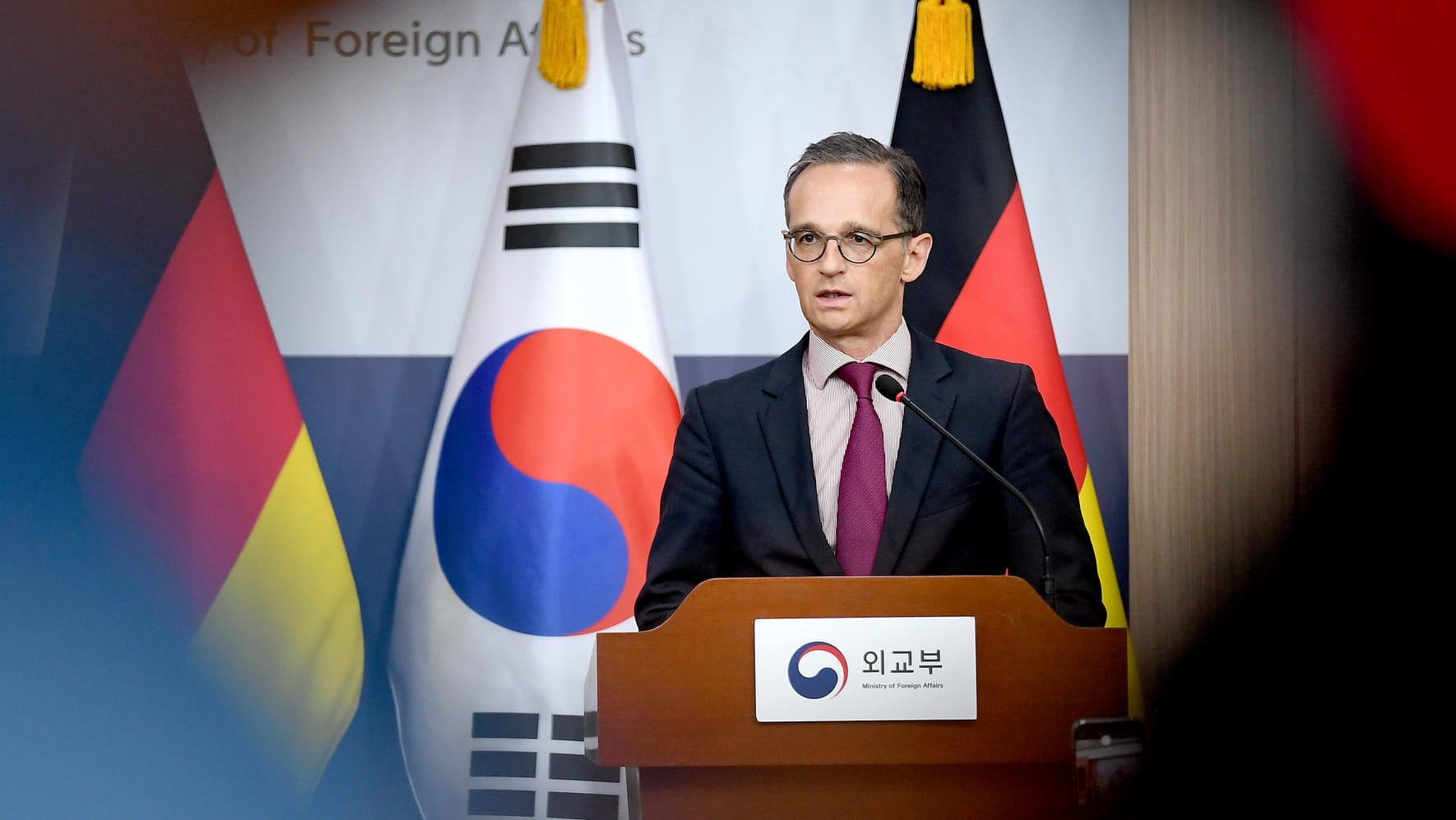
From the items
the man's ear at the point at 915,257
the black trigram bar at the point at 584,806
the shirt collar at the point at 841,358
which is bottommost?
the black trigram bar at the point at 584,806

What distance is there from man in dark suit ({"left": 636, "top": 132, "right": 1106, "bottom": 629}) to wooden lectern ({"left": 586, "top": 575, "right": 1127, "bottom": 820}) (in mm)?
432

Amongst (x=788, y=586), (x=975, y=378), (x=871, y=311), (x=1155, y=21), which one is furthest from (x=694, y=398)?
(x=1155, y=21)

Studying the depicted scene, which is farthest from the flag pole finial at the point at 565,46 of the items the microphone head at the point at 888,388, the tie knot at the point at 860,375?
the microphone head at the point at 888,388

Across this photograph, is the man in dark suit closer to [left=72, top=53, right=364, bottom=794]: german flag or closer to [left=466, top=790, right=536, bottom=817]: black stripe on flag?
[left=466, top=790, right=536, bottom=817]: black stripe on flag

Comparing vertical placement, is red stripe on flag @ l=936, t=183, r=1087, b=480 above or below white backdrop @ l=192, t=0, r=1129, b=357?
below

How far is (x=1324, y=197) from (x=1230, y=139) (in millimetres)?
290

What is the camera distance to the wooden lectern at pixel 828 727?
148cm

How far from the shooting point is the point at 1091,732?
1.49 m

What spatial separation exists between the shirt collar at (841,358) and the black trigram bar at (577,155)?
1002 mm

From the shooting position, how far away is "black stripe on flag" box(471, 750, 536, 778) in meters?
2.97

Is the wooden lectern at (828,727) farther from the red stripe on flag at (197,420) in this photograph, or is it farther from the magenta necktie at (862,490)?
the red stripe on flag at (197,420)

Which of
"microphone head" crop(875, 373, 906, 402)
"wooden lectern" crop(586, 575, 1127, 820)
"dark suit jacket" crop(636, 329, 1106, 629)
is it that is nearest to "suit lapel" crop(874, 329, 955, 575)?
"dark suit jacket" crop(636, 329, 1106, 629)

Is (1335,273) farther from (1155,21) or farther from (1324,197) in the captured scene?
(1155,21)

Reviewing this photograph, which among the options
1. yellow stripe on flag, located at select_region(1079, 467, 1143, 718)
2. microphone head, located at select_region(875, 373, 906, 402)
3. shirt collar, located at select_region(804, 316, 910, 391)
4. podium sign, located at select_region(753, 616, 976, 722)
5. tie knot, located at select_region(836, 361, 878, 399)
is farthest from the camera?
yellow stripe on flag, located at select_region(1079, 467, 1143, 718)
